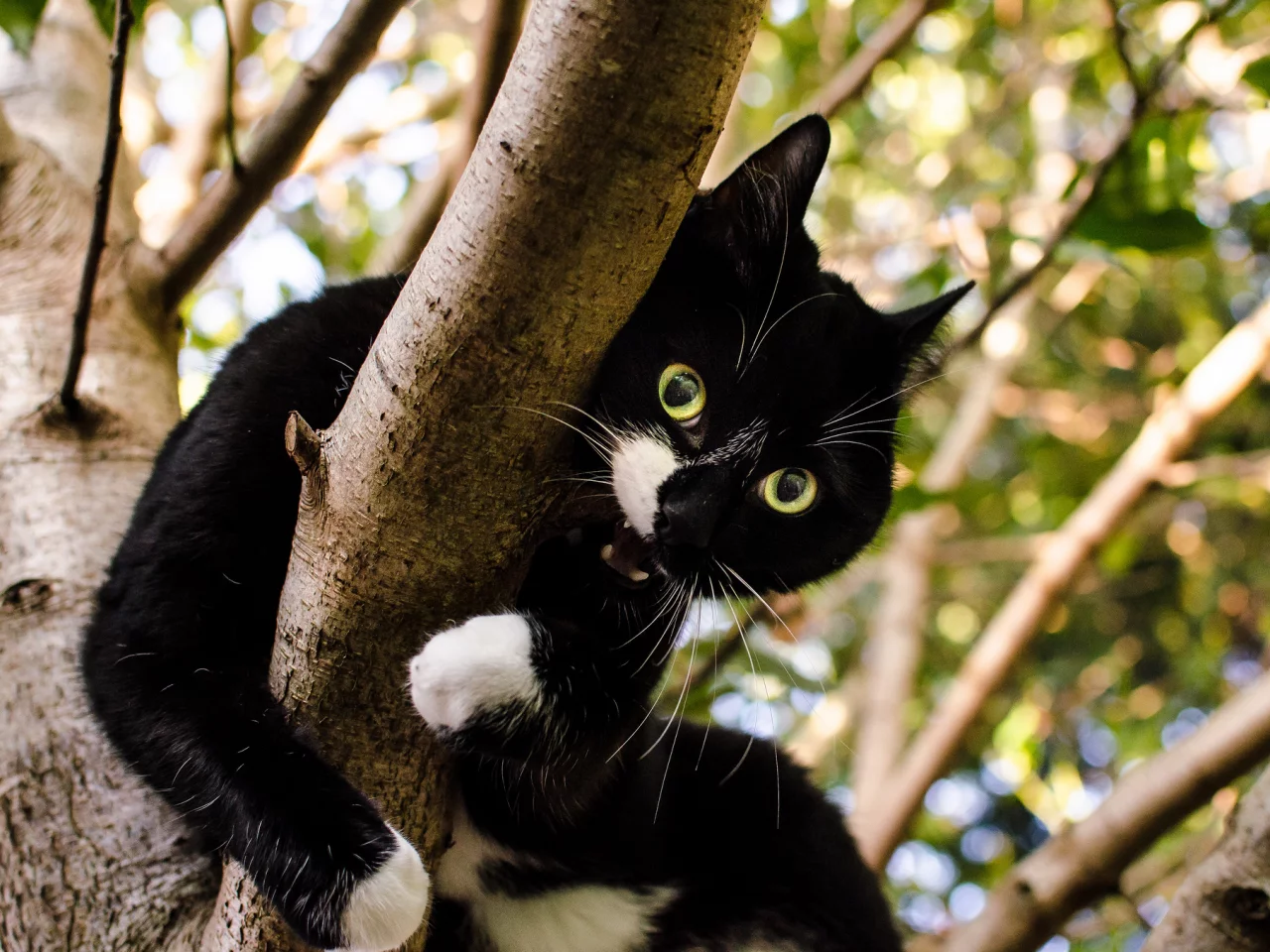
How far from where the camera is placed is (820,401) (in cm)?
168

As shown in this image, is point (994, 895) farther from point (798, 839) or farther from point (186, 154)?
point (186, 154)

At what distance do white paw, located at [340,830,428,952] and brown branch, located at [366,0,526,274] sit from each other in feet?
3.25

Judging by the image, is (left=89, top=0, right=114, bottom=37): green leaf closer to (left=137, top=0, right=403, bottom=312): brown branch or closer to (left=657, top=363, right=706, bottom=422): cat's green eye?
(left=137, top=0, right=403, bottom=312): brown branch

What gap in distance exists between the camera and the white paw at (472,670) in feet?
4.24

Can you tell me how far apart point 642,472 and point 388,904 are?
666 mm

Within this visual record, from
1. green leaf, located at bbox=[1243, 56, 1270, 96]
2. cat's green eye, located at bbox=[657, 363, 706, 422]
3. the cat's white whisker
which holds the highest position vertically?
green leaf, located at bbox=[1243, 56, 1270, 96]

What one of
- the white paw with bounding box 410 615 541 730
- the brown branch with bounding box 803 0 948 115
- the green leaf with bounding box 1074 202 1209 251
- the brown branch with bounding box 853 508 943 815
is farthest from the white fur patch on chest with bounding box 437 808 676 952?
the brown branch with bounding box 803 0 948 115

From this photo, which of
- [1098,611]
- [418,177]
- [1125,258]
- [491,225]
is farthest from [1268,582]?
[491,225]

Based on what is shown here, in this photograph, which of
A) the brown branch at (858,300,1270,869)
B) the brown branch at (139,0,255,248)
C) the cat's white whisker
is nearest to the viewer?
the cat's white whisker

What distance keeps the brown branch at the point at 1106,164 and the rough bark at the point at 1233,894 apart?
1071 mm

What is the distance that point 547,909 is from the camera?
6.25 ft

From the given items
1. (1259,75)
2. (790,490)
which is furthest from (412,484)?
(1259,75)

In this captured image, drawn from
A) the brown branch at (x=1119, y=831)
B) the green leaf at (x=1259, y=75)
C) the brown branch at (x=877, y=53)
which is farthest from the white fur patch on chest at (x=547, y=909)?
the brown branch at (x=877, y=53)

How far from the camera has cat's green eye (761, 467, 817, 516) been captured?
64.2 inches
